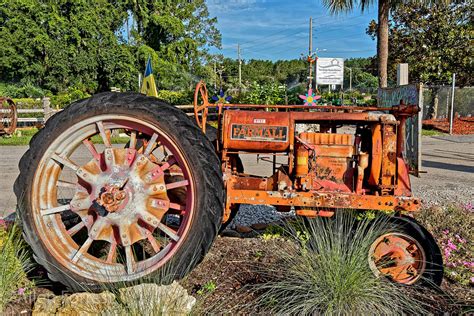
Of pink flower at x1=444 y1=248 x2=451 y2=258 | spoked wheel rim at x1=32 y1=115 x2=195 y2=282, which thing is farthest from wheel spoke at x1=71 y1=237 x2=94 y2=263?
pink flower at x1=444 y1=248 x2=451 y2=258

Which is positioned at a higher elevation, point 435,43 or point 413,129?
point 435,43

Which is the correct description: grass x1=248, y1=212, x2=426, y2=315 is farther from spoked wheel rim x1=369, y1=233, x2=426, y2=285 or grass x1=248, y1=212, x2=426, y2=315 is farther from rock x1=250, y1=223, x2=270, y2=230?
rock x1=250, y1=223, x2=270, y2=230

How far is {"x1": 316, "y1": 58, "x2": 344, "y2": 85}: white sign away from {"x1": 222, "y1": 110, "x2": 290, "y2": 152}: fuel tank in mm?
18432

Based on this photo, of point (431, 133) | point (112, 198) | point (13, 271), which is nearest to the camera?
point (112, 198)

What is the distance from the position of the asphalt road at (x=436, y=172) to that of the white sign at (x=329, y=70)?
7136 millimetres

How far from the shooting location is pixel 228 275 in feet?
9.87

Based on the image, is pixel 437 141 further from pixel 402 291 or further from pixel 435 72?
pixel 402 291

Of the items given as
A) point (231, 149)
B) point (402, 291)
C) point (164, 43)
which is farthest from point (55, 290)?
point (164, 43)

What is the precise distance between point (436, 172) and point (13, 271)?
28.2ft

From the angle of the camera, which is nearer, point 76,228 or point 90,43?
point 76,228

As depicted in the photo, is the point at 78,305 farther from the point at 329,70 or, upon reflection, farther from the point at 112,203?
the point at 329,70

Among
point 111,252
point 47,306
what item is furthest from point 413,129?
point 47,306

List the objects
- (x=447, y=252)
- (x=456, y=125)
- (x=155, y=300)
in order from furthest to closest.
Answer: (x=456, y=125) < (x=447, y=252) < (x=155, y=300)

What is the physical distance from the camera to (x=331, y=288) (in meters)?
2.39
